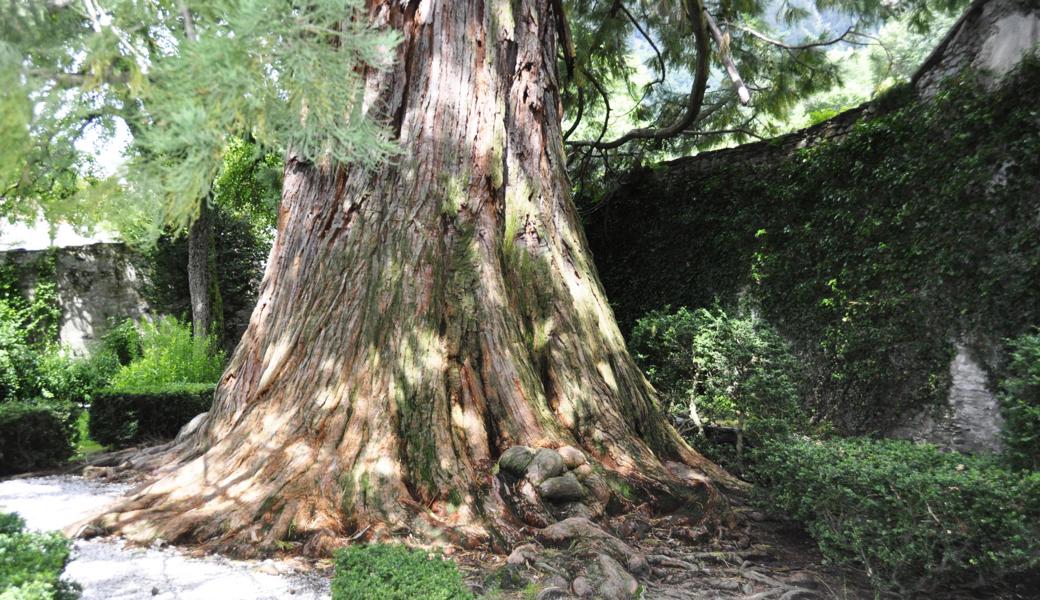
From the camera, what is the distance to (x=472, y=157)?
4.70m

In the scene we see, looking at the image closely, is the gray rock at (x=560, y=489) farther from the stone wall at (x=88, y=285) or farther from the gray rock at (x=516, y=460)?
the stone wall at (x=88, y=285)

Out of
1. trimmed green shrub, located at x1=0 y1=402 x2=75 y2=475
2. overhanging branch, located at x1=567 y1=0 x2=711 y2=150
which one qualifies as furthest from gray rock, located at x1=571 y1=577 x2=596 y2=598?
overhanging branch, located at x1=567 y1=0 x2=711 y2=150

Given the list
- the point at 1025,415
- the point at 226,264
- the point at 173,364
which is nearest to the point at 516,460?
the point at 1025,415

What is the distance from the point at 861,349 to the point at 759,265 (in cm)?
158

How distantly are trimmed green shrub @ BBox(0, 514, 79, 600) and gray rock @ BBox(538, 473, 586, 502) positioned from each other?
226cm

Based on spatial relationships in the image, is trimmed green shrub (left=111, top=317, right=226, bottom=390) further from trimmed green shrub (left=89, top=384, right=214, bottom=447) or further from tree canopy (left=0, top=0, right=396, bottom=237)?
tree canopy (left=0, top=0, right=396, bottom=237)

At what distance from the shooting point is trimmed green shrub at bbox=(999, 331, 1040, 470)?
3104 millimetres

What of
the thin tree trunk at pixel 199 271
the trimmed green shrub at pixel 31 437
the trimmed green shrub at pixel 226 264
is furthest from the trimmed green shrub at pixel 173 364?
the trimmed green shrub at pixel 226 264

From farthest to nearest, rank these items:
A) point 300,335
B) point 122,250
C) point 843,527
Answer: point 122,250
point 300,335
point 843,527

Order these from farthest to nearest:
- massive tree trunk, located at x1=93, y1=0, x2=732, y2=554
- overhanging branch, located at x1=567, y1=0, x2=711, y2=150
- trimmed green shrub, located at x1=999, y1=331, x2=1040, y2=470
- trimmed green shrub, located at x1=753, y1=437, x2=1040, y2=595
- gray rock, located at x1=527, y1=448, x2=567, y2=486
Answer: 1. overhanging branch, located at x1=567, y1=0, x2=711, y2=150
2. gray rock, located at x1=527, y1=448, x2=567, y2=486
3. massive tree trunk, located at x1=93, y1=0, x2=732, y2=554
4. trimmed green shrub, located at x1=999, y1=331, x2=1040, y2=470
5. trimmed green shrub, located at x1=753, y1=437, x2=1040, y2=595

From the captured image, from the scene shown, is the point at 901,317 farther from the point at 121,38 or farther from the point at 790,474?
the point at 121,38

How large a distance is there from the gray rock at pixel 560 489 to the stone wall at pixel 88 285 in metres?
9.67

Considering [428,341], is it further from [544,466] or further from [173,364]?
[173,364]

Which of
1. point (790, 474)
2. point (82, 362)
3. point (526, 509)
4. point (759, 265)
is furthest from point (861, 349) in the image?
point (82, 362)
